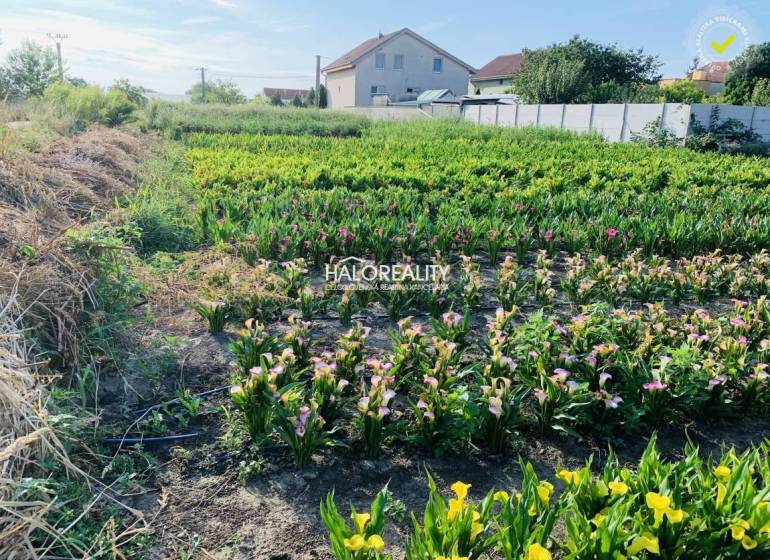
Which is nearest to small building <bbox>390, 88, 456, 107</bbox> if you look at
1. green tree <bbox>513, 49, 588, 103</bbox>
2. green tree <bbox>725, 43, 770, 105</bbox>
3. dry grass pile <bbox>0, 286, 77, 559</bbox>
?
green tree <bbox>513, 49, 588, 103</bbox>

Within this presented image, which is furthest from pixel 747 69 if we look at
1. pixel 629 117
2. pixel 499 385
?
pixel 499 385

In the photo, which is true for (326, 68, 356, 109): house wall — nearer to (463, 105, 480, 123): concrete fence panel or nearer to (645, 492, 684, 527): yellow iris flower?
(463, 105, 480, 123): concrete fence panel

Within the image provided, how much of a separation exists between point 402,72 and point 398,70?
363mm

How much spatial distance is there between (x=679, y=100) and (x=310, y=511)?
31.5 metres

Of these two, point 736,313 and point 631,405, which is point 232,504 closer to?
point 631,405

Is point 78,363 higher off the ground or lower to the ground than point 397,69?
lower

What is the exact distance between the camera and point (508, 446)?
2.98m

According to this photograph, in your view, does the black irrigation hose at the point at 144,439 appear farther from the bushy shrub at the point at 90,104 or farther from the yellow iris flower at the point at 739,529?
the bushy shrub at the point at 90,104

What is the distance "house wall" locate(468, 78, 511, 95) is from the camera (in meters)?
49.4

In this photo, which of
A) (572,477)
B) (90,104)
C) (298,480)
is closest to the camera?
(572,477)

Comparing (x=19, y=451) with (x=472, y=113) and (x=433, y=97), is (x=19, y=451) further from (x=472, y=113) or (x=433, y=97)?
(x=433, y=97)

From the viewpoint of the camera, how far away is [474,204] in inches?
302

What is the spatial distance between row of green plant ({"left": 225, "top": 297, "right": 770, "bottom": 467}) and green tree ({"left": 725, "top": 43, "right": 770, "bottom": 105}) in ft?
106

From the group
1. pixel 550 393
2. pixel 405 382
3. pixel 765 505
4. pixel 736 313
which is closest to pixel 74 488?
pixel 405 382
